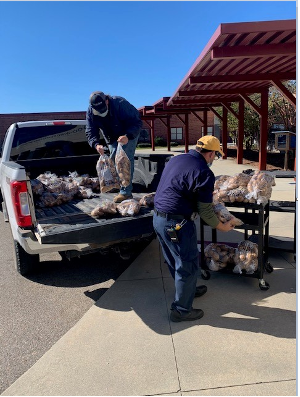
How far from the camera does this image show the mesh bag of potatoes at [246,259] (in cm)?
388

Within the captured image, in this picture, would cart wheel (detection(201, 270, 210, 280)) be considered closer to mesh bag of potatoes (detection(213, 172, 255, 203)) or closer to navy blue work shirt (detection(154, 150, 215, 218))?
mesh bag of potatoes (detection(213, 172, 255, 203))

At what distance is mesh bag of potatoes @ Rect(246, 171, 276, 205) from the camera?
367cm

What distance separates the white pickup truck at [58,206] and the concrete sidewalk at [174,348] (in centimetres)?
78

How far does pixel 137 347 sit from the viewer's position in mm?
2939

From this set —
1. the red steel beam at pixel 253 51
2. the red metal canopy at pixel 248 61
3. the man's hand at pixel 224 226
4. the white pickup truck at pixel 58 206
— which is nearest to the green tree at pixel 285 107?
the red metal canopy at pixel 248 61

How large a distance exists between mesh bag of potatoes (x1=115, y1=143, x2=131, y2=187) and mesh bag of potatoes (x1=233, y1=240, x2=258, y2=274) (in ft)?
5.68

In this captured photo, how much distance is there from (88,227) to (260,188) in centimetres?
192

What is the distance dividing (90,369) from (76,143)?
4.14m

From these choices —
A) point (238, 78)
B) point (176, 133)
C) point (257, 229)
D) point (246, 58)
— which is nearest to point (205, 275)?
point (257, 229)

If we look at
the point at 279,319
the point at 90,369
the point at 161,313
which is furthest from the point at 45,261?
the point at 279,319

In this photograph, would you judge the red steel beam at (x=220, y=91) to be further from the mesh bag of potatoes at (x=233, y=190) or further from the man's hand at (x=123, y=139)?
the mesh bag of potatoes at (x=233, y=190)

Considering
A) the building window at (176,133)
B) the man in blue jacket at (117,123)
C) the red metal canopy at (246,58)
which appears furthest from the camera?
the building window at (176,133)

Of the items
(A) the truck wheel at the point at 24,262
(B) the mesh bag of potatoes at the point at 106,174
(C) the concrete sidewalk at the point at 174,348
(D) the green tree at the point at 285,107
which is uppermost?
(D) the green tree at the point at 285,107

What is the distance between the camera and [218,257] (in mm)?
4082
